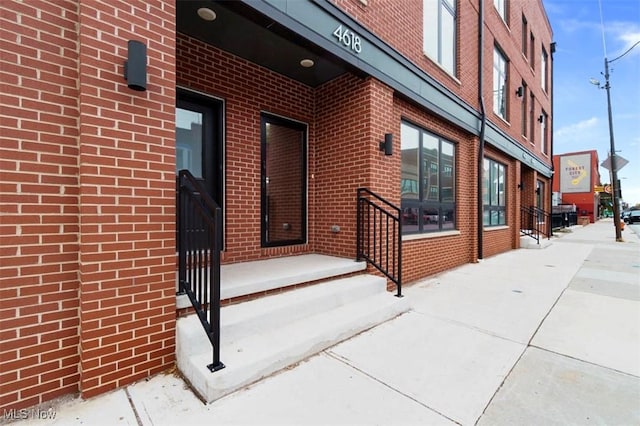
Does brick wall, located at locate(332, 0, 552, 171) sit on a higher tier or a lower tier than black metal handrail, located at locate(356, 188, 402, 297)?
higher

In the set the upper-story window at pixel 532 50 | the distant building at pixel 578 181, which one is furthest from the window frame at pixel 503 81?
the distant building at pixel 578 181

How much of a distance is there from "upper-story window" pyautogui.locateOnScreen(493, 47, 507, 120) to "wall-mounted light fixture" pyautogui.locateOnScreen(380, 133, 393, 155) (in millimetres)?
5731

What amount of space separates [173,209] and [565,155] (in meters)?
45.1

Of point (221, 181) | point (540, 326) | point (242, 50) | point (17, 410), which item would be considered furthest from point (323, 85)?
point (17, 410)

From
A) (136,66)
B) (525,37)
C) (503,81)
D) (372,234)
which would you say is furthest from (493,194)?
(136,66)

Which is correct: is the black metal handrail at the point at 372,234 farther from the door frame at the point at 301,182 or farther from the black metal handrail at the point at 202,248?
the black metal handrail at the point at 202,248

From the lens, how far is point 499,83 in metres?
8.72

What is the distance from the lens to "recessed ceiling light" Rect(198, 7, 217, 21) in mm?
2904


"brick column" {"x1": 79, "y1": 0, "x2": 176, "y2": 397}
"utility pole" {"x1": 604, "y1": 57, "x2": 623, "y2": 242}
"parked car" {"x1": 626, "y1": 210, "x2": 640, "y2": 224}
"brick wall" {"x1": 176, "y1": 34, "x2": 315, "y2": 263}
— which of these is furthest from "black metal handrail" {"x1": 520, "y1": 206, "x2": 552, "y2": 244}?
"parked car" {"x1": 626, "y1": 210, "x2": 640, "y2": 224}

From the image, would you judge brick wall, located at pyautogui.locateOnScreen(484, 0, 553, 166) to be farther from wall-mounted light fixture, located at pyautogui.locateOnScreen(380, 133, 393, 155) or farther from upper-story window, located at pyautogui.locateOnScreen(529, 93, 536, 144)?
wall-mounted light fixture, located at pyautogui.locateOnScreen(380, 133, 393, 155)

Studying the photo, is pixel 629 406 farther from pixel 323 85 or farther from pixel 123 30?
pixel 323 85

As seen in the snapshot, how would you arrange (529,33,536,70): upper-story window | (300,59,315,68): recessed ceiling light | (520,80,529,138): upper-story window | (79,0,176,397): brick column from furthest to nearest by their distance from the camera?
(529,33,536,70): upper-story window
(520,80,529,138): upper-story window
(300,59,315,68): recessed ceiling light
(79,0,176,397): brick column

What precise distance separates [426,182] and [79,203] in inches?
210

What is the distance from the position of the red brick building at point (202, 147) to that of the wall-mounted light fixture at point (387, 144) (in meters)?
0.05
